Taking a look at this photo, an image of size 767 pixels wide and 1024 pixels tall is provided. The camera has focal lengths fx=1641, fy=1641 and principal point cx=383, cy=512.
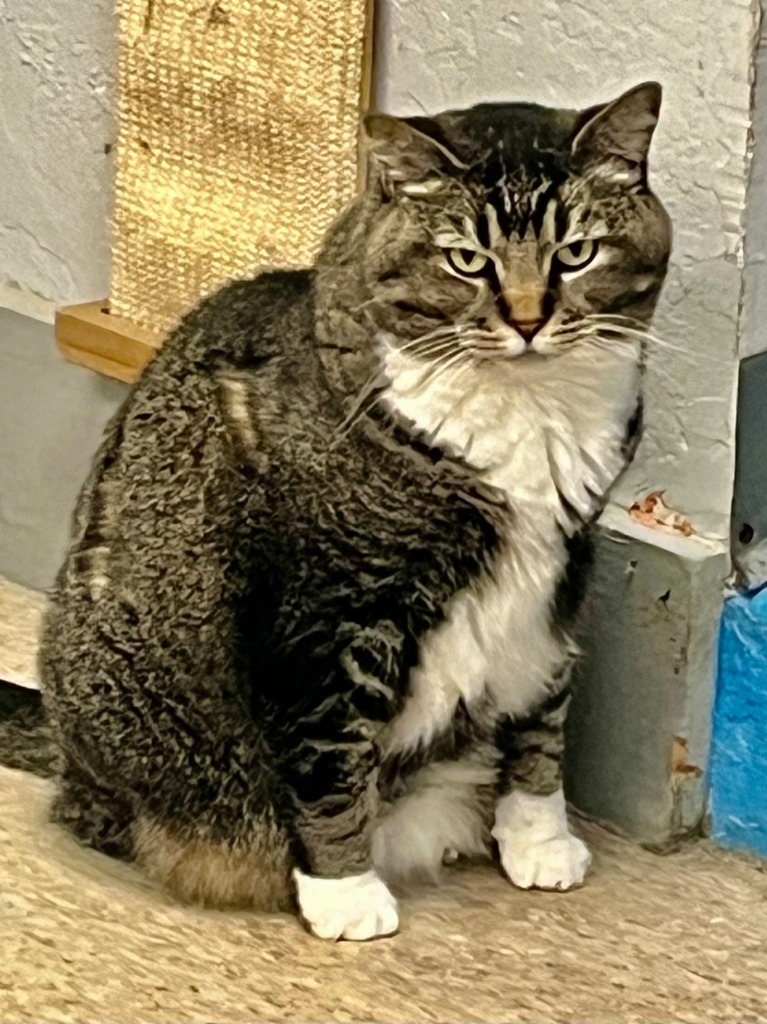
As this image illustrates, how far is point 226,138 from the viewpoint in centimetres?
191

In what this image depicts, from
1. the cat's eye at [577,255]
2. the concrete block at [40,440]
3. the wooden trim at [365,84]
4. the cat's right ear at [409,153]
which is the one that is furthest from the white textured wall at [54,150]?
the cat's eye at [577,255]

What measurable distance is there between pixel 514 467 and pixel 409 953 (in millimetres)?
442

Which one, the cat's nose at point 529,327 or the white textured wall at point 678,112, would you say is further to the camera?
the white textured wall at point 678,112

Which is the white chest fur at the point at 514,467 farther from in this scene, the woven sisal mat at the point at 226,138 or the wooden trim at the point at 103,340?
the wooden trim at the point at 103,340

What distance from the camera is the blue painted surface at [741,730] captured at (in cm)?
161

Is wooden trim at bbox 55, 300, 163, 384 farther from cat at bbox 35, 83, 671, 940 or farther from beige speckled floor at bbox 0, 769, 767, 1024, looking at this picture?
beige speckled floor at bbox 0, 769, 767, 1024

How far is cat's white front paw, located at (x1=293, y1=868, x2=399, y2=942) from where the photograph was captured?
1458mm

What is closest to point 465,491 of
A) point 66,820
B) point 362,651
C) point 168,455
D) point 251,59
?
point 362,651

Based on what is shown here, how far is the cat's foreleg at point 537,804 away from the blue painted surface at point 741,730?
168 mm

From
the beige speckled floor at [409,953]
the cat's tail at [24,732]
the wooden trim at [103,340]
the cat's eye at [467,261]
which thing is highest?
the cat's eye at [467,261]

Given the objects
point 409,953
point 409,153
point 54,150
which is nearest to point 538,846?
point 409,953

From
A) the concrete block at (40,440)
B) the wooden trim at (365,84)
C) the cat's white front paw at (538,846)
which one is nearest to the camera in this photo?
the cat's white front paw at (538,846)

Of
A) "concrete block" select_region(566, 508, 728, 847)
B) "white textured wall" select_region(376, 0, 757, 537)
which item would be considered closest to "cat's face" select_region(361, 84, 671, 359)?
"white textured wall" select_region(376, 0, 757, 537)

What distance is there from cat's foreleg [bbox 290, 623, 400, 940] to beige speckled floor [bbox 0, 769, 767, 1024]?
0.09 feet
